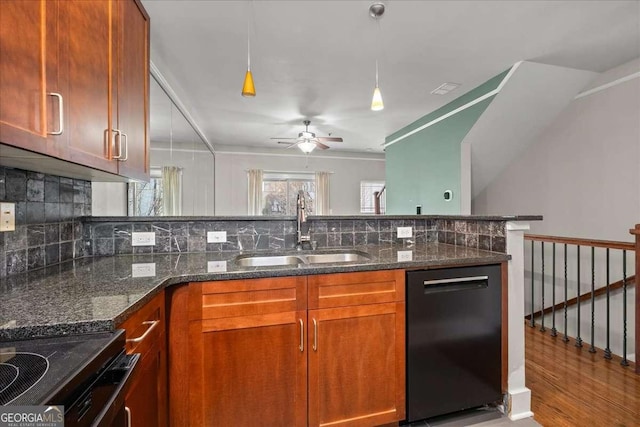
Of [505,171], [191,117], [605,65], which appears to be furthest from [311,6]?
[505,171]

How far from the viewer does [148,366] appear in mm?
1066

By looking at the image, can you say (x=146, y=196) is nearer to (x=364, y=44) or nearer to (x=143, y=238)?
(x=143, y=238)

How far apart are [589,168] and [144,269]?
4.34 metres

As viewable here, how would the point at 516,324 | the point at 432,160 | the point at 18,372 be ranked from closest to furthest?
1. the point at 18,372
2. the point at 516,324
3. the point at 432,160

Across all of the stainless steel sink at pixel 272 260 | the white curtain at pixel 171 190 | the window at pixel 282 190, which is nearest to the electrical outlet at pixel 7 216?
the stainless steel sink at pixel 272 260

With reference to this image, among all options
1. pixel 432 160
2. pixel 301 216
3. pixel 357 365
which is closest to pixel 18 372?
pixel 357 365

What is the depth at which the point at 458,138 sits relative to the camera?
146 inches

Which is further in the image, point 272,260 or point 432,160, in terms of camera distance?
point 432,160

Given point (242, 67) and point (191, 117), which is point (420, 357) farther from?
point (191, 117)

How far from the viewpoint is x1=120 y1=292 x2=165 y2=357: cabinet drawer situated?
92 cm

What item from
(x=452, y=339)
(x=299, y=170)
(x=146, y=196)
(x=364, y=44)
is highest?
(x=364, y=44)

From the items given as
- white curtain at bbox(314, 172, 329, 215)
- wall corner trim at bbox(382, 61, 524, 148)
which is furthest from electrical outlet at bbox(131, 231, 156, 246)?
white curtain at bbox(314, 172, 329, 215)

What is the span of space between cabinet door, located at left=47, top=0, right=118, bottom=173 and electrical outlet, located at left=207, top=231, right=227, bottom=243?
711 mm

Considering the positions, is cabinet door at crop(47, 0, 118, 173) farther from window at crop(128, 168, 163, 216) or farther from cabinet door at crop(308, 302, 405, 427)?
cabinet door at crop(308, 302, 405, 427)
